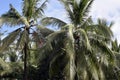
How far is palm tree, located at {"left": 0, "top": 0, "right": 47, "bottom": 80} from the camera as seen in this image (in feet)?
75.5

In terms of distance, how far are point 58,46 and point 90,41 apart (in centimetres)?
196

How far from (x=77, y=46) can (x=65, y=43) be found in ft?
3.88

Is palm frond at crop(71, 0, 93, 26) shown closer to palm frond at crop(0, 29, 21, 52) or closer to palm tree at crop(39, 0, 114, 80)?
palm tree at crop(39, 0, 114, 80)

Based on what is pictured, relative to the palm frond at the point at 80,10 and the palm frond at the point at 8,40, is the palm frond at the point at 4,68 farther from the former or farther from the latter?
the palm frond at the point at 80,10

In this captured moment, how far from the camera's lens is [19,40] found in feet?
74.8

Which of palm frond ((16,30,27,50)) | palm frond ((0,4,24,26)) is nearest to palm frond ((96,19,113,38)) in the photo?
palm frond ((16,30,27,50))

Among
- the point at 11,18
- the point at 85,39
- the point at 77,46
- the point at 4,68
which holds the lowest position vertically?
the point at 4,68

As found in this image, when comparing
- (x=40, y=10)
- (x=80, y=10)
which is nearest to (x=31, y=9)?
(x=40, y=10)

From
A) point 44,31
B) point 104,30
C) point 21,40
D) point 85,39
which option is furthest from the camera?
point 44,31

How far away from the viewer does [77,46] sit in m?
21.1

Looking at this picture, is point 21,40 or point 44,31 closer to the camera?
point 21,40

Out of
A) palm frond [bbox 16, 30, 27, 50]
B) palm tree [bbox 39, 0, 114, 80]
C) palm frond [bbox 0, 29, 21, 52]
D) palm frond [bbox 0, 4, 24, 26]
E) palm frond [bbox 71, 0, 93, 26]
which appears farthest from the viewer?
palm frond [bbox 0, 4, 24, 26]

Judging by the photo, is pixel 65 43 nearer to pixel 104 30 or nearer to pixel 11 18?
pixel 104 30

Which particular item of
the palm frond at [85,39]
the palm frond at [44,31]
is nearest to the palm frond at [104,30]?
the palm frond at [85,39]
